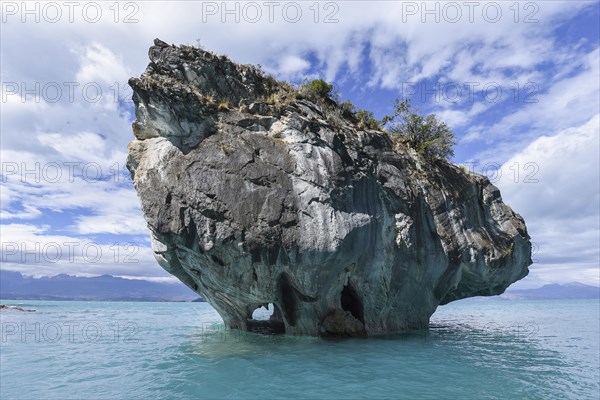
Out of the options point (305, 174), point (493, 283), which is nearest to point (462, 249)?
point (493, 283)

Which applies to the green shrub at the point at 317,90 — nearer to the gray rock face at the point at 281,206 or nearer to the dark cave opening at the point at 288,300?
the gray rock face at the point at 281,206

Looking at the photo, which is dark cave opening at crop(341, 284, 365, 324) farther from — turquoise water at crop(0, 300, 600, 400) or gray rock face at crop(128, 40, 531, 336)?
turquoise water at crop(0, 300, 600, 400)

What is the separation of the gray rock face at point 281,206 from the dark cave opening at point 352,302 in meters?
0.08

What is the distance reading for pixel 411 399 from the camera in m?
9.52

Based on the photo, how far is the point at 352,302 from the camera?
2017 cm

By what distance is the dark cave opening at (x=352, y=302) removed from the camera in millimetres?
19266

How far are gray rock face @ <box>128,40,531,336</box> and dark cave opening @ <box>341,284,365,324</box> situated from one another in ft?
0.27

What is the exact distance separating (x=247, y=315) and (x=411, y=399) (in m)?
12.0

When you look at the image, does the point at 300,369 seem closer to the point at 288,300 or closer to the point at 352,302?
the point at 288,300

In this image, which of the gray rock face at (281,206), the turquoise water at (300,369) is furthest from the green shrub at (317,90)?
the turquoise water at (300,369)

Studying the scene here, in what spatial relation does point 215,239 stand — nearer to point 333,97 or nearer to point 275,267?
point 275,267

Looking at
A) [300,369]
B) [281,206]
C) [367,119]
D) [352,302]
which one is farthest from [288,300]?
[367,119]

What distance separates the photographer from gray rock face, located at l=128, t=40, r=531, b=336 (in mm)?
15664

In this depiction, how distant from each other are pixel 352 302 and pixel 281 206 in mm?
7668
